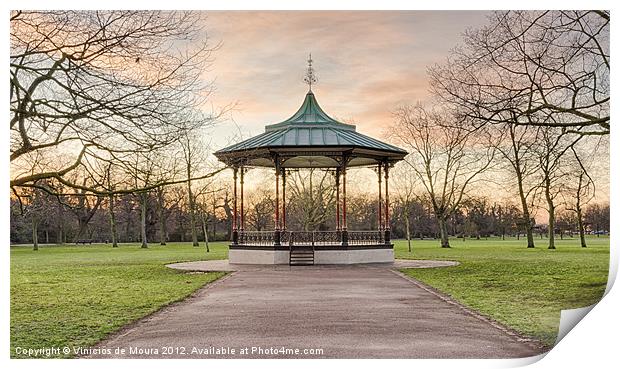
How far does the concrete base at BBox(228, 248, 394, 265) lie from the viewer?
882 inches

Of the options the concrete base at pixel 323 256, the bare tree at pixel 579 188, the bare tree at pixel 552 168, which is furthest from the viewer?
the concrete base at pixel 323 256

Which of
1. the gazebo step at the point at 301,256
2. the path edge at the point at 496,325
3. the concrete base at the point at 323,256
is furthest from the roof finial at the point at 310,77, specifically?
the path edge at the point at 496,325

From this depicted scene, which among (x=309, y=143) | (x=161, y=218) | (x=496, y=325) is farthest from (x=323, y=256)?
(x=161, y=218)

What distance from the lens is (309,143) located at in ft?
72.9

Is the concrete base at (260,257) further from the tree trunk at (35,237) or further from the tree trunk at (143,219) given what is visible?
the tree trunk at (143,219)

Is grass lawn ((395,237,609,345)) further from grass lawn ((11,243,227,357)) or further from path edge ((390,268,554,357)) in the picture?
grass lawn ((11,243,227,357))


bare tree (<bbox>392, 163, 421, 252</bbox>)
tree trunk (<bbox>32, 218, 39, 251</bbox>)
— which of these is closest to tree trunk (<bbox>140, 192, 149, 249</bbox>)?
bare tree (<bbox>392, 163, 421, 252</bbox>)

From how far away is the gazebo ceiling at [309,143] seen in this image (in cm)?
2211

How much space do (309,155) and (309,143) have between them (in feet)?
1.29

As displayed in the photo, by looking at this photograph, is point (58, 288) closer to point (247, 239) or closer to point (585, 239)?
point (247, 239)

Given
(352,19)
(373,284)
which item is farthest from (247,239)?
(352,19)

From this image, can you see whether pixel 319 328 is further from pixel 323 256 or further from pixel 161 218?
pixel 161 218
